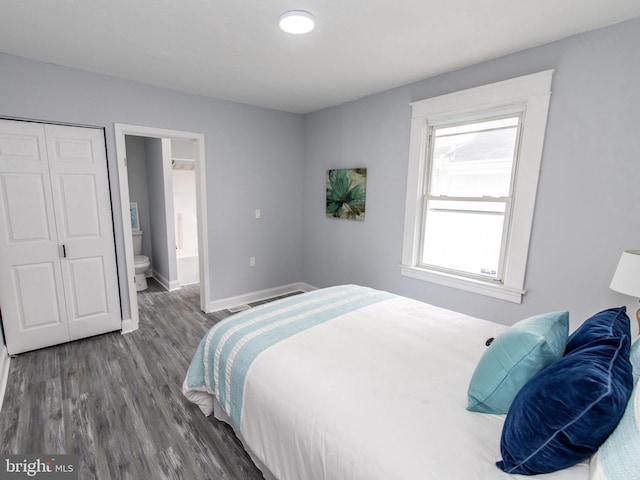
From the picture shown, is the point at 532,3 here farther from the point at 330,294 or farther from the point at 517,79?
the point at 330,294

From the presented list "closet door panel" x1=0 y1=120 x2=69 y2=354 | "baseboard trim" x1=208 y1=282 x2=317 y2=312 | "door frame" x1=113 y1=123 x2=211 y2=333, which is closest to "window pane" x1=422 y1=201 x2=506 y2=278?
"baseboard trim" x1=208 y1=282 x2=317 y2=312

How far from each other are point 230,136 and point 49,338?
106 inches

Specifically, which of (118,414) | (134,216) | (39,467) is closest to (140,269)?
(134,216)

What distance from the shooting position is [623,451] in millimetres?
724

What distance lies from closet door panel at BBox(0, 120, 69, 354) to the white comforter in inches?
97.2

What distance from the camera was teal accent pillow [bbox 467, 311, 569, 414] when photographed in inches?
42.9

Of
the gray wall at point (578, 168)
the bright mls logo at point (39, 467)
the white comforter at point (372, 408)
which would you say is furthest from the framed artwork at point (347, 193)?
the bright mls logo at point (39, 467)

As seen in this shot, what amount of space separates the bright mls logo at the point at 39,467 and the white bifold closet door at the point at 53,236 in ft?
4.84

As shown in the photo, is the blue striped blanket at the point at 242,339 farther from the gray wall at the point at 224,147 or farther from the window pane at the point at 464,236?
the gray wall at the point at 224,147

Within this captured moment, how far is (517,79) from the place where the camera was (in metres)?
2.23

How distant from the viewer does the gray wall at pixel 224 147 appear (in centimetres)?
255

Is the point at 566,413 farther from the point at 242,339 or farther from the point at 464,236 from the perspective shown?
the point at 464,236

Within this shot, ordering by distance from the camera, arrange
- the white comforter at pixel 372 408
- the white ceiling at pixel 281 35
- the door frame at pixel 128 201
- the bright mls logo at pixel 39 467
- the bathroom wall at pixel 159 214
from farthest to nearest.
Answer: the bathroom wall at pixel 159 214
the door frame at pixel 128 201
the white ceiling at pixel 281 35
the bright mls logo at pixel 39 467
the white comforter at pixel 372 408

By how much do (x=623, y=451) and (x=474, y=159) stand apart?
2.36m
